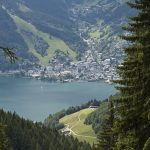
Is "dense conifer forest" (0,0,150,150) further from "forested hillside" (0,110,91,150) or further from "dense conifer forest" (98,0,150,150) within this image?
"forested hillside" (0,110,91,150)

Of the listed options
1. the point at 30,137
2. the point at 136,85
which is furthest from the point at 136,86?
the point at 30,137

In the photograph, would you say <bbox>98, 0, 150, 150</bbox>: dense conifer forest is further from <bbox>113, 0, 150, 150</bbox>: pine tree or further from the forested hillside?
the forested hillside

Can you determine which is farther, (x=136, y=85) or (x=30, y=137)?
(x=30, y=137)

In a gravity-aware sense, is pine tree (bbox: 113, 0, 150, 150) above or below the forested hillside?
above

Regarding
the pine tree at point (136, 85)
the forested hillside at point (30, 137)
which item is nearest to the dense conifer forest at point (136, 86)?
the pine tree at point (136, 85)

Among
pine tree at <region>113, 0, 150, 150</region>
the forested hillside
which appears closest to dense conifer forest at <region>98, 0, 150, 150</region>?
pine tree at <region>113, 0, 150, 150</region>

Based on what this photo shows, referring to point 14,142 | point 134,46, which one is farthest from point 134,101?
point 14,142

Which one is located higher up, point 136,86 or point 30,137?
point 136,86

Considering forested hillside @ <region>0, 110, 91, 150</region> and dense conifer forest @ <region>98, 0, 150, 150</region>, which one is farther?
forested hillside @ <region>0, 110, 91, 150</region>

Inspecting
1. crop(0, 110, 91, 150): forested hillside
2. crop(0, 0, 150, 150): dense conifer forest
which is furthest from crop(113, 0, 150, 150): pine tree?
crop(0, 110, 91, 150): forested hillside

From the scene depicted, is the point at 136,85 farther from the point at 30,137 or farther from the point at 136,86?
the point at 30,137

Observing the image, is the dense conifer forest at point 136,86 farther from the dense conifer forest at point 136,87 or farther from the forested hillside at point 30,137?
the forested hillside at point 30,137
